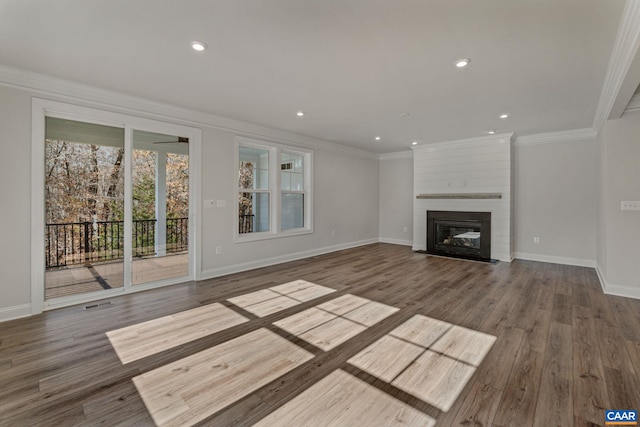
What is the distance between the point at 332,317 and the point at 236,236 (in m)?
2.59

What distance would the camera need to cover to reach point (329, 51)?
259 centimetres

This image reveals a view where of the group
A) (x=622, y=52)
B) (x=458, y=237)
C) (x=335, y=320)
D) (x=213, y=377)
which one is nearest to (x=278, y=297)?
(x=335, y=320)

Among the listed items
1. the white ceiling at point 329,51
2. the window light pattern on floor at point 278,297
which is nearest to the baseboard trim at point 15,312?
the window light pattern on floor at point 278,297

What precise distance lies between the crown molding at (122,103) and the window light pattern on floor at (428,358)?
4034 mm

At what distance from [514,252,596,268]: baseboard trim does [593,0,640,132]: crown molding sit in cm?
313

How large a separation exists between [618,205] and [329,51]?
4376mm

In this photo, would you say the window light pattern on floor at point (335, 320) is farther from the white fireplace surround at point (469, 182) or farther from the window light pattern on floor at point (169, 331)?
the white fireplace surround at point (469, 182)

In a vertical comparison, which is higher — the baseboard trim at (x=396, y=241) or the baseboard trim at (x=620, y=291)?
the baseboard trim at (x=396, y=241)

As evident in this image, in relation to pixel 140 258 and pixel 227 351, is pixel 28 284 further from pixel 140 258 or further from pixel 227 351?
pixel 227 351

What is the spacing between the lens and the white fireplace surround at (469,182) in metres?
5.82

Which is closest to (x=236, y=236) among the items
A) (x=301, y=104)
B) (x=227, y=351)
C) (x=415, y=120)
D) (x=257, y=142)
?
(x=257, y=142)

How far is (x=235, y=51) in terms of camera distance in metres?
2.59

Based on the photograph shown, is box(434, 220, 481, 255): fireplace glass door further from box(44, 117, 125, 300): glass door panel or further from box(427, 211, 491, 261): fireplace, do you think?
box(44, 117, 125, 300): glass door panel

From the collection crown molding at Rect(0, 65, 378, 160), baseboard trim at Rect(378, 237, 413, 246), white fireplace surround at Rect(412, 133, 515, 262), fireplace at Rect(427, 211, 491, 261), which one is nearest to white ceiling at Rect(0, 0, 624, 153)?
crown molding at Rect(0, 65, 378, 160)
